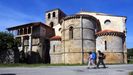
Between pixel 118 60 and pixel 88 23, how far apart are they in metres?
7.62

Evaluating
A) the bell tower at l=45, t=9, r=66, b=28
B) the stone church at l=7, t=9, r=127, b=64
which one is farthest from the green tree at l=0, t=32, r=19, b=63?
the bell tower at l=45, t=9, r=66, b=28

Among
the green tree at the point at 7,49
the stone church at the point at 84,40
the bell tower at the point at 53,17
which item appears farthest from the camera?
the bell tower at the point at 53,17

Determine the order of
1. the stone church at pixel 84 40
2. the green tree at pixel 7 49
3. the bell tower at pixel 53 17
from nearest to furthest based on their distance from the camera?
the stone church at pixel 84 40, the green tree at pixel 7 49, the bell tower at pixel 53 17

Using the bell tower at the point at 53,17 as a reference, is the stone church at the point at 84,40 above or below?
below

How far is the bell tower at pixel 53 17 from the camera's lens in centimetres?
5456

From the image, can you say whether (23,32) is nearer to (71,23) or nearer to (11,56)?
(11,56)

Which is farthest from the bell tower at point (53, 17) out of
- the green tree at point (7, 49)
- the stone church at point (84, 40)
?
the green tree at point (7, 49)

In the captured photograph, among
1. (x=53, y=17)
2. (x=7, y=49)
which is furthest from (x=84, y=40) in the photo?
(x=53, y=17)

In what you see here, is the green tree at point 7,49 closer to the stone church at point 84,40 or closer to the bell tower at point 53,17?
the stone church at point 84,40

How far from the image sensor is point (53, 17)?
2186 inches

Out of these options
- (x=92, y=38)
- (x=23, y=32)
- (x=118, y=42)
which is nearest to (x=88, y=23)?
(x=92, y=38)

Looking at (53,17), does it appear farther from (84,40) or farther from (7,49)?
(84,40)

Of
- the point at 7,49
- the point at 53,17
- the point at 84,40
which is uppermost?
the point at 53,17

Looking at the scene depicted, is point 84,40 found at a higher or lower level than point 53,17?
lower
